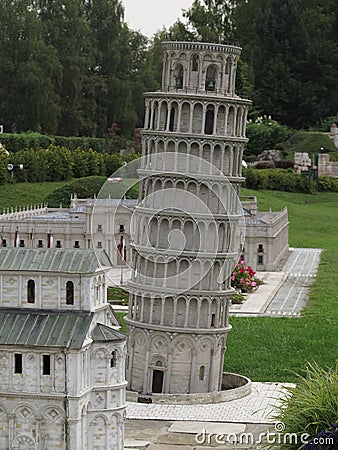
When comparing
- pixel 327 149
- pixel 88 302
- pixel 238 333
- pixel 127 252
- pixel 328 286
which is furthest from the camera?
pixel 327 149

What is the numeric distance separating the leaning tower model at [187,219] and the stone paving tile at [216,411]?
1.67 m

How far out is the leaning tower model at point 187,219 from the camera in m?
56.0

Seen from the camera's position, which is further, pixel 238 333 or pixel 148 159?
pixel 238 333

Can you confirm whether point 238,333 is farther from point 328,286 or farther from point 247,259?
point 247,259

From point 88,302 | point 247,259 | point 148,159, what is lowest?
point 247,259

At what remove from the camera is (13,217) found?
110 meters

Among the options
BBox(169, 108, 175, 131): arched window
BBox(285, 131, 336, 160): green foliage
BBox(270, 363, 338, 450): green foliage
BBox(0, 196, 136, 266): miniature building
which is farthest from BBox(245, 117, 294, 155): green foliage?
BBox(270, 363, 338, 450): green foliage

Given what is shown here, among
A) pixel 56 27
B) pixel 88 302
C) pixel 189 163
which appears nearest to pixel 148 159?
pixel 189 163

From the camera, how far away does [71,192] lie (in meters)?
124

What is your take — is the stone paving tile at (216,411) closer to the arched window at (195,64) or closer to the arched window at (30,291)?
the arched window at (30,291)

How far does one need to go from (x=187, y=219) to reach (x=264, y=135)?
106m

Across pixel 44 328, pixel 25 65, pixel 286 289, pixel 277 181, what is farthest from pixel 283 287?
pixel 25 65

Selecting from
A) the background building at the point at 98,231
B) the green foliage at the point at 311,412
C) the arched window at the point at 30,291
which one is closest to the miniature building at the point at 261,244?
the background building at the point at 98,231

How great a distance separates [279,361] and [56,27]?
303 ft
